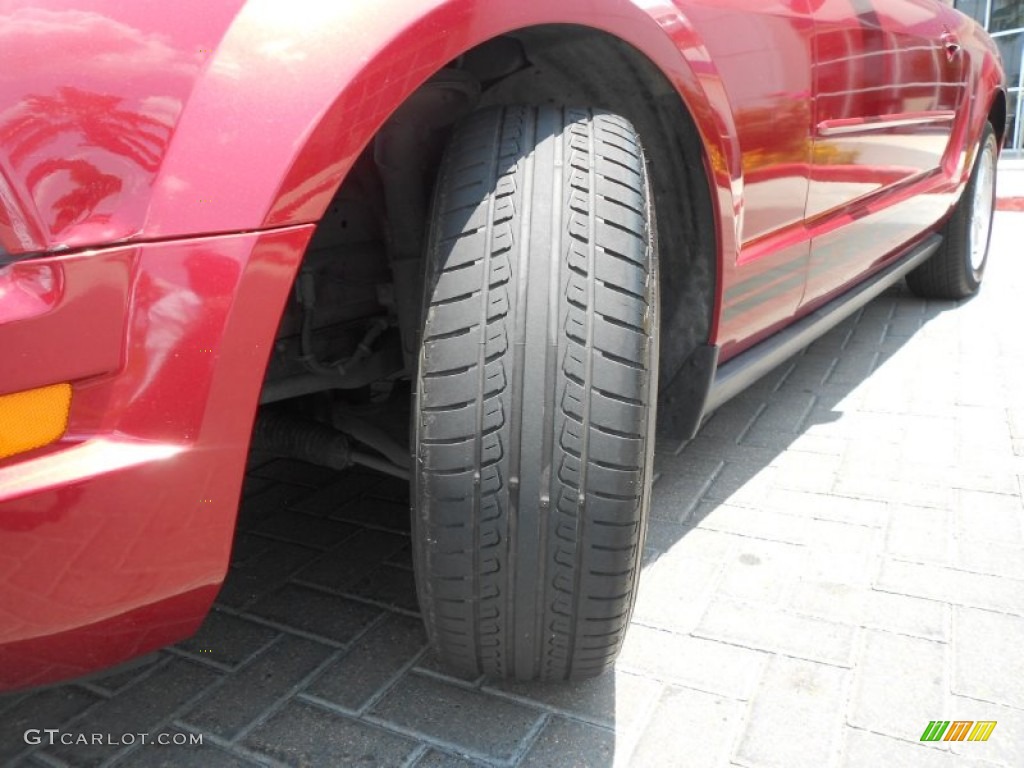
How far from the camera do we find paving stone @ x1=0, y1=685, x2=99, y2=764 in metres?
1.51

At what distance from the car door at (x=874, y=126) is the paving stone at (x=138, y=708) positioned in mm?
1766

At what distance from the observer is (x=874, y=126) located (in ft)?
8.21

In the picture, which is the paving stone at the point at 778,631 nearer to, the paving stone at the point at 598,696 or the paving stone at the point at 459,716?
the paving stone at the point at 598,696

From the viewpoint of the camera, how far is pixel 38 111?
0.93 m

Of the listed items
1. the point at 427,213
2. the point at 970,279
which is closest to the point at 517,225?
the point at 427,213

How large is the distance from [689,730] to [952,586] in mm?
784

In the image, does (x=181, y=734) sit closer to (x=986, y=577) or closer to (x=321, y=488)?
(x=321, y=488)

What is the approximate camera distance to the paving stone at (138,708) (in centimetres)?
149

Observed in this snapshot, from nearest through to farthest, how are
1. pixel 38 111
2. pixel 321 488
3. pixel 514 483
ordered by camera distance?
1. pixel 38 111
2. pixel 514 483
3. pixel 321 488

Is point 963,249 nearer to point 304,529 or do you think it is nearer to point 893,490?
point 893,490

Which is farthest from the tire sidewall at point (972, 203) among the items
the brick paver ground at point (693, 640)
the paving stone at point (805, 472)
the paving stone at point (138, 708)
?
the paving stone at point (138, 708)

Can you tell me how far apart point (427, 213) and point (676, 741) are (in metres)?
1.01

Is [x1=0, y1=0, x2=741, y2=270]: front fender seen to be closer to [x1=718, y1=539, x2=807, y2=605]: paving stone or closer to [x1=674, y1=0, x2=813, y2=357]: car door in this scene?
[x1=674, y1=0, x2=813, y2=357]: car door

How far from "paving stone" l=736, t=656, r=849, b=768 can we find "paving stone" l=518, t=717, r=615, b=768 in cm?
22
